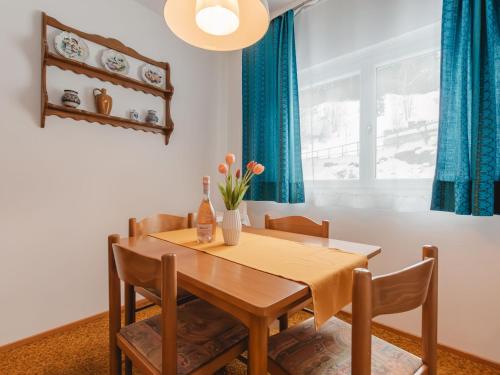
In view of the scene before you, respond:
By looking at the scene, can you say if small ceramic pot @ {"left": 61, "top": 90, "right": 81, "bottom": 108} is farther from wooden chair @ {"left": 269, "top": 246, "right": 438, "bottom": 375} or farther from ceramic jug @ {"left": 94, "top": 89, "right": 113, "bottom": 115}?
wooden chair @ {"left": 269, "top": 246, "right": 438, "bottom": 375}

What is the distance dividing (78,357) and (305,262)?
1603 mm

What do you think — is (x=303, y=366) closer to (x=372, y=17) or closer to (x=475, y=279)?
(x=475, y=279)

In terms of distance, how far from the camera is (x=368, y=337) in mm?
646

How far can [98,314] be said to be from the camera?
2119 mm

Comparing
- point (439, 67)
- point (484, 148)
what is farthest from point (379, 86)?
point (484, 148)

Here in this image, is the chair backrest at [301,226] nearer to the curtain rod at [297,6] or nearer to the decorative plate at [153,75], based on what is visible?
the decorative plate at [153,75]

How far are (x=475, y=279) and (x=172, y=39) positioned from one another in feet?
9.90

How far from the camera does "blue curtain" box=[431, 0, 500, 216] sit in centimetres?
141

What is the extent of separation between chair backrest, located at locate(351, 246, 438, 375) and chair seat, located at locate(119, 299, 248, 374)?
1.73 feet

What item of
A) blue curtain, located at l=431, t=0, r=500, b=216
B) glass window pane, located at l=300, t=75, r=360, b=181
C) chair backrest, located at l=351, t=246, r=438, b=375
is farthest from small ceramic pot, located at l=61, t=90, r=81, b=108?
blue curtain, located at l=431, t=0, r=500, b=216

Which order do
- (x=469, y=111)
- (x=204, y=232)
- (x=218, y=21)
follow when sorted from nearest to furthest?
(x=218, y=21), (x=204, y=232), (x=469, y=111)

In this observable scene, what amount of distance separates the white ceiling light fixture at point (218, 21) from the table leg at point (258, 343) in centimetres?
124

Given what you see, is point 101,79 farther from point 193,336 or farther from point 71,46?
point 193,336

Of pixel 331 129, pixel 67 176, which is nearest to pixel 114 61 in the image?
pixel 67 176
